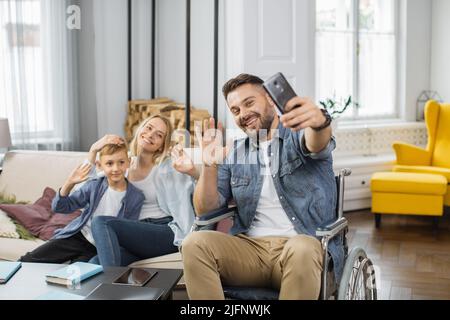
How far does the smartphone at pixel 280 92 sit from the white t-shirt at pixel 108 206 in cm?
108

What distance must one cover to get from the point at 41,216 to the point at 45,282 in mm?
1030

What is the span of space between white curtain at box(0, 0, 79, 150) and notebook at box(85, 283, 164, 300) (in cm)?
247

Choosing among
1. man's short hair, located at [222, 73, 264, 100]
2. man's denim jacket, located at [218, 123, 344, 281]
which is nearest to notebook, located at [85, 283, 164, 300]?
man's denim jacket, located at [218, 123, 344, 281]

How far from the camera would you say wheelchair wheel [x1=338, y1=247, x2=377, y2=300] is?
6.93 feet

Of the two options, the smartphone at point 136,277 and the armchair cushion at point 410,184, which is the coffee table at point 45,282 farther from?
the armchair cushion at point 410,184

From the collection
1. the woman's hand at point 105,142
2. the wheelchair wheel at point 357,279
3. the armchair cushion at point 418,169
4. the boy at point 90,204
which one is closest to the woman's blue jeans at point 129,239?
the boy at point 90,204

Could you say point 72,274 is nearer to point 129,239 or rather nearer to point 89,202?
point 129,239

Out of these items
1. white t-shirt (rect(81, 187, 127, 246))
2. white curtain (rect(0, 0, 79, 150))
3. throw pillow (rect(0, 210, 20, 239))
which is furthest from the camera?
white curtain (rect(0, 0, 79, 150))

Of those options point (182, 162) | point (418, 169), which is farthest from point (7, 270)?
point (418, 169)

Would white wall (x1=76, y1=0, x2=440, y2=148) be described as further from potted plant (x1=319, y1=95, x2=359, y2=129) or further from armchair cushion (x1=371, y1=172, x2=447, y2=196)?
armchair cushion (x1=371, y1=172, x2=447, y2=196)

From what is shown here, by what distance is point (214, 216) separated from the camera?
240cm
